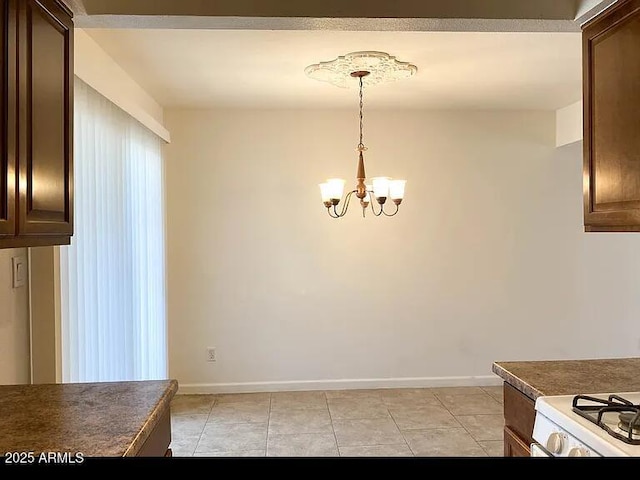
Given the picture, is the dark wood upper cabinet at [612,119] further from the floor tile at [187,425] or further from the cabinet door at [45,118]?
the floor tile at [187,425]

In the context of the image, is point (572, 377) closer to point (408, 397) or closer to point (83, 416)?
point (83, 416)

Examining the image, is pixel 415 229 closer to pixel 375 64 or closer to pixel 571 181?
pixel 571 181

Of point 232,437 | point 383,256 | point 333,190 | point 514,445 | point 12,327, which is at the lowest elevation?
point 232,437

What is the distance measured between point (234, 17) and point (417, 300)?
11.2ft

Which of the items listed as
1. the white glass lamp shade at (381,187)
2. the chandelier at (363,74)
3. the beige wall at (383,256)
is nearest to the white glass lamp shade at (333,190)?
the chandelier at (363,74)

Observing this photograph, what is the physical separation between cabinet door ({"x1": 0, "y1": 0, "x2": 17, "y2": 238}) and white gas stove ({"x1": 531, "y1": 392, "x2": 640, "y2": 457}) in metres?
1.64

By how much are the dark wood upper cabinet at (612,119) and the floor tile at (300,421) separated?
8.08ft

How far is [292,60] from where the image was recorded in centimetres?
327

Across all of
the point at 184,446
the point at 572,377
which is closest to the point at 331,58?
the point at 572,377

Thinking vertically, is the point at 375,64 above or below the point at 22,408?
above

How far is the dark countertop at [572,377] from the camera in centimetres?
193

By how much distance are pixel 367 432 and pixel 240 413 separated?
1025mm

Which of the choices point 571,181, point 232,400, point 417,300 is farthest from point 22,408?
point 571,181

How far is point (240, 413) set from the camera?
4184 millimetres
